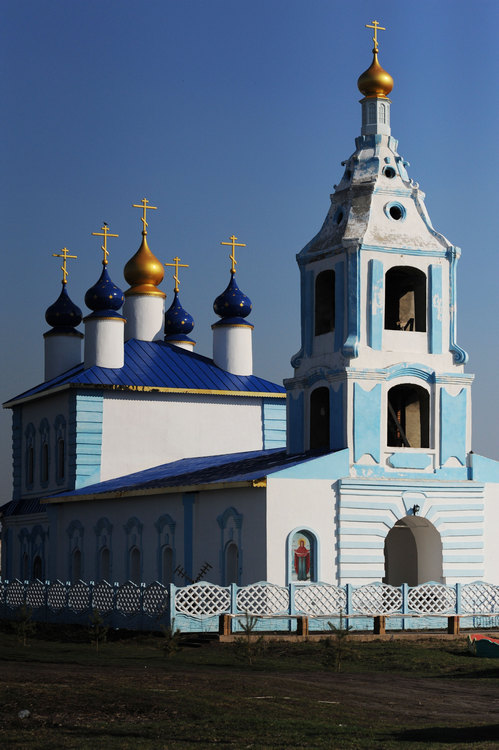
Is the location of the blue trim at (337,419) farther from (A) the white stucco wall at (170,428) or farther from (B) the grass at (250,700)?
(A) the white stucco wall at (170,428)

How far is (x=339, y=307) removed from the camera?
24109 millimetres

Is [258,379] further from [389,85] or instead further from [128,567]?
[389,85]

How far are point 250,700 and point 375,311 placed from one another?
1166cm

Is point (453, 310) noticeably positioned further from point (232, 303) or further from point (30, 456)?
point (30, 456)

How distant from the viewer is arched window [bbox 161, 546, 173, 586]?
84.4 feet

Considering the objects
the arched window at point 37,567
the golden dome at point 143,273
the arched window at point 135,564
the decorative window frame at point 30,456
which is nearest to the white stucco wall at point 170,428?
the arched window at point 37,567

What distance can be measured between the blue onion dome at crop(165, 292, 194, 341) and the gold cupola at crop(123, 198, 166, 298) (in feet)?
5.71

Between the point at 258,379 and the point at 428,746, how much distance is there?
2289 centimetres

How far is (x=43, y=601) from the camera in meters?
26.5

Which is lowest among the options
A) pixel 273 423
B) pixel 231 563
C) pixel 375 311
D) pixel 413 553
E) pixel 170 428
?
pixel 231 563

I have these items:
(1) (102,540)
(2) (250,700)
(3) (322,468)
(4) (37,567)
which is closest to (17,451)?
(4) (37,567)

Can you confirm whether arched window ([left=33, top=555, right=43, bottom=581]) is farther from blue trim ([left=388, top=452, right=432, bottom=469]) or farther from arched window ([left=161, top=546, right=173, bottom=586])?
blue trim ([left=388, top=452, right=432, bottom=469])

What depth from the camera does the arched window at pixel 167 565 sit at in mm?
25719

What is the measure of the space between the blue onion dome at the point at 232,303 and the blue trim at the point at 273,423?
2.80 meters
